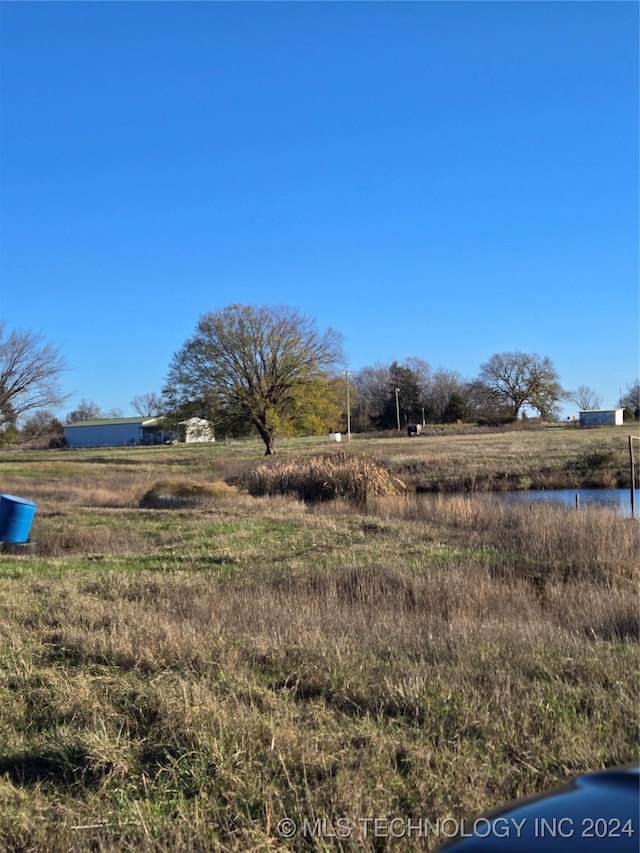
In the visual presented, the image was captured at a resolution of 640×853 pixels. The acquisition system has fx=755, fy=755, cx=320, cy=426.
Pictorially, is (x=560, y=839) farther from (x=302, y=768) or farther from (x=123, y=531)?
(x=123, y=531)

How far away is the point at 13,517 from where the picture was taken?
658 inches

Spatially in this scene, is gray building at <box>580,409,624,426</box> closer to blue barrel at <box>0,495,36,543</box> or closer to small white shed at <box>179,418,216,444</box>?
small white shed at <box>179,418,216,444</box>

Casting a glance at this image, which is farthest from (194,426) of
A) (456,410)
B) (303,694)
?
(456,410)

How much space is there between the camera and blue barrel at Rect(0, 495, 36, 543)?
54.5 feet

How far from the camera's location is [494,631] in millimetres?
6676

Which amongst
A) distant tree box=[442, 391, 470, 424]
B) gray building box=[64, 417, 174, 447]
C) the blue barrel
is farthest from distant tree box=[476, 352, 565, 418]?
the blue barrel

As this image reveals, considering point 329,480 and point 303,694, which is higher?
point 329,480

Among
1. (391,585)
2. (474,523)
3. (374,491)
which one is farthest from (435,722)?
(374,491)

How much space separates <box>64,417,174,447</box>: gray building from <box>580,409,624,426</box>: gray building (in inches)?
2305

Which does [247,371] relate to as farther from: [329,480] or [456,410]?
[456,410]

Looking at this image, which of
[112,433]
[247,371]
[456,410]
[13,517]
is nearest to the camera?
[13,517]

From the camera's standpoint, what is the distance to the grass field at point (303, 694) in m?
3.70

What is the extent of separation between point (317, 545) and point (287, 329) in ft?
136

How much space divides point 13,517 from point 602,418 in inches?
3431
